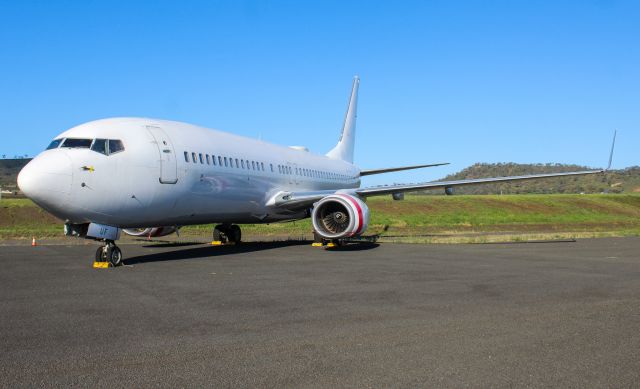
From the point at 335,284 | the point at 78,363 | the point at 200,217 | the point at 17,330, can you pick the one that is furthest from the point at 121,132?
the point at 78,363

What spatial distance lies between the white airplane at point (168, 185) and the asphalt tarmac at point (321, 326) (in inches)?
60.9

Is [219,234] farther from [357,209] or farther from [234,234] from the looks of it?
[357,209]

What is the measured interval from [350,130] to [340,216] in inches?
622

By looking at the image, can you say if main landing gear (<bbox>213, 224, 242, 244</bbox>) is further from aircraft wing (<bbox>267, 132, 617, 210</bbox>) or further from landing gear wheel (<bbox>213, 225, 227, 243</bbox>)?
aircraft wing (<bbox>267, 132, 617, 210</bbox>)

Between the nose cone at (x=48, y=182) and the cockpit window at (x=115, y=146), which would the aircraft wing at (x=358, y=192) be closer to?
the cockpit window at (x=115, y=146)

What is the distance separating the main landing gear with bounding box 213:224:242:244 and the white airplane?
4 centimetres

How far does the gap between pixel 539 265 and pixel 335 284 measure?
5973mm

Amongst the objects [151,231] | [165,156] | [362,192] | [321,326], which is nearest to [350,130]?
[362,192]

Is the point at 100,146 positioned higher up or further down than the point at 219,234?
higher up

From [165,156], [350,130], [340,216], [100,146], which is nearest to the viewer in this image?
[100,146]

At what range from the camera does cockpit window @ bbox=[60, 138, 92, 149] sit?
14.5 metres

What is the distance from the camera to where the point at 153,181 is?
15.4 meters

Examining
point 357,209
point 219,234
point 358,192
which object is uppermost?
point 358,192

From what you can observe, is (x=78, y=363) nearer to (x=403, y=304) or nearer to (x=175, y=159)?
(x=403, y=304)
